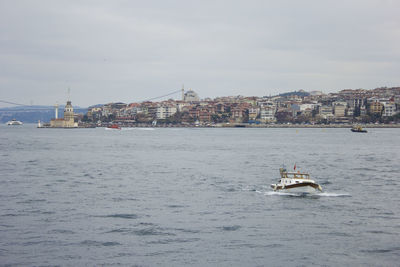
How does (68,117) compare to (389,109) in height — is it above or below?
below

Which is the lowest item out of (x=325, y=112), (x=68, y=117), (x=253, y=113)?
(x=68, y=117)

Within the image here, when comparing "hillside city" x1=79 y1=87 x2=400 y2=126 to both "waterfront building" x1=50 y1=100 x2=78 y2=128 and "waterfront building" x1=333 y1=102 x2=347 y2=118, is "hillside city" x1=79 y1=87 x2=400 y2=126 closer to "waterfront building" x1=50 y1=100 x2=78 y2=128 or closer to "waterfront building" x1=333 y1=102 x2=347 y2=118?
"waterfront building" x1=333 y1=102 x2=347 y2=118

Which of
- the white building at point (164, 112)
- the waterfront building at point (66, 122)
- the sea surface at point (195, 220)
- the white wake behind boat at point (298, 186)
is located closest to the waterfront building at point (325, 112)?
the white building at point (164, 112)

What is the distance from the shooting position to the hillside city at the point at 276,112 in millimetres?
142875

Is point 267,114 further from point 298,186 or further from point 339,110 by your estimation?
point 298,186

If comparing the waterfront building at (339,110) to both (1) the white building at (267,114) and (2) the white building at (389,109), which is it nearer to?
(2) the white building at (389,109)

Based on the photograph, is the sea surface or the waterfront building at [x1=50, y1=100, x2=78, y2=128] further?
the waterfront building at [x1=50, y1=100, x2=78, y2=128]

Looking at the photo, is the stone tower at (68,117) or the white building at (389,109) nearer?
Result: the white building at (389,109)

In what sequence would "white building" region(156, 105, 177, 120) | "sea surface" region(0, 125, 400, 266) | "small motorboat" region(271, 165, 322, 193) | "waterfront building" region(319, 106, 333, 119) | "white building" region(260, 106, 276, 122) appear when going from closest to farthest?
"sea surface" region(0, 125, 400, 266)
"small motorboat" region(271, 165, 322, 193)
"waterfront building" region(319, 106, 333, 119)
"white building" region(260, 106, 276, 122)
"white building" region(156, 105, 177, 120)

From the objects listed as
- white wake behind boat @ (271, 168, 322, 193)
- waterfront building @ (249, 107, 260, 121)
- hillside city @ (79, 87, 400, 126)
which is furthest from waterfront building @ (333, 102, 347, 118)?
white wake behind boat @ (271, 168, 322, 193)

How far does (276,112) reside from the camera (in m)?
164

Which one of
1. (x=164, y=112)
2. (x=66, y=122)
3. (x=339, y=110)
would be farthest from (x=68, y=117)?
(x=339, y=110)

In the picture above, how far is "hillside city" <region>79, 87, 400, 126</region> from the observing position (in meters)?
143

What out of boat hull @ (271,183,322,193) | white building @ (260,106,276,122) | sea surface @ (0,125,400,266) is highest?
white building @ (260,106,276,122)
